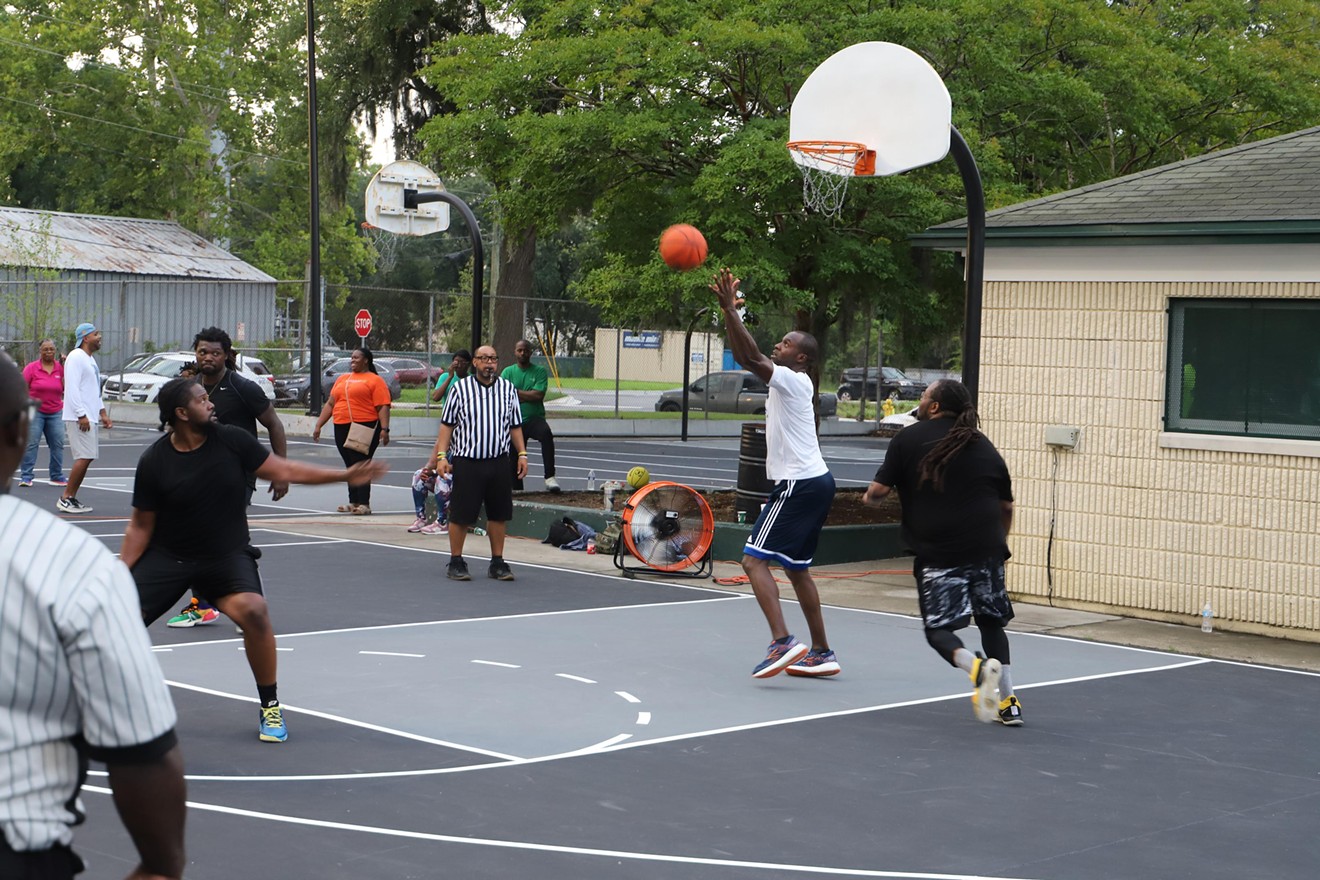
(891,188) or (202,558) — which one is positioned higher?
(891,188)

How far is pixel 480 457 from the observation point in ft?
44.3

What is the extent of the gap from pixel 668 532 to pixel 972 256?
384 cm

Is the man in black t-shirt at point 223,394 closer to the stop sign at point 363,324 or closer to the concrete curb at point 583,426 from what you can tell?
the concrete curb at point 583,426

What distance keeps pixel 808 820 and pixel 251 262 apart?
53.1m

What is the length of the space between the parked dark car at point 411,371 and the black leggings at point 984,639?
108 ft

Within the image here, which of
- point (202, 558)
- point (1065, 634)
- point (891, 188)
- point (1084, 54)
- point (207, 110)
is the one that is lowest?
point (1065, 634)

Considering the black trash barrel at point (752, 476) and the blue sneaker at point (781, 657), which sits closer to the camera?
the blue sneaker at point (781, 657)

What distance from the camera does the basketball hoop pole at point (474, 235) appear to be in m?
18.7

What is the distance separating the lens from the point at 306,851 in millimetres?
5984

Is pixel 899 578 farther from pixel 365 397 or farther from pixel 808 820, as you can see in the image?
pixel 808 820

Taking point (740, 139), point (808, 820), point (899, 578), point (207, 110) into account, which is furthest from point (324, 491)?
point (207, 110)

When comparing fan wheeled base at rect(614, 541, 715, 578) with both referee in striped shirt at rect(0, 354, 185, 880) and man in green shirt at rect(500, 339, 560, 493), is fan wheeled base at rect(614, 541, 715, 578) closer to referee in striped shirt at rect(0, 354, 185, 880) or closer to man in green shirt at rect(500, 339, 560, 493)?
man in green shirt at rect(500, 339, 560, 493)

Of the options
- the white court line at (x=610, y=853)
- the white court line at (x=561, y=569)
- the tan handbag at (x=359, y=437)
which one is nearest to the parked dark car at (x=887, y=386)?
the tan handbag at (x=359, y=437)

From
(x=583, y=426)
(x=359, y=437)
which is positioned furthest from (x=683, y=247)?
(x=583, y=426)
